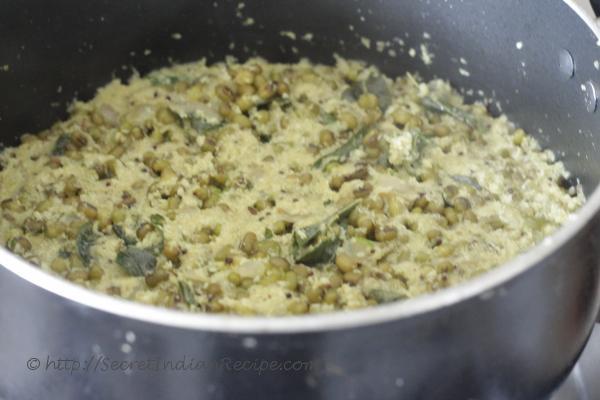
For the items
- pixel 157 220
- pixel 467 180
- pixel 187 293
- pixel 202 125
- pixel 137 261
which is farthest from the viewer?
pixel 202 125

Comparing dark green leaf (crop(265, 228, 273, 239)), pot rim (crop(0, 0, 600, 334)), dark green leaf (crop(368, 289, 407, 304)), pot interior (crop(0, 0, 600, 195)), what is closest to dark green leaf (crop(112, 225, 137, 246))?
dark green leaf (crop(265, 228, 273, 239))

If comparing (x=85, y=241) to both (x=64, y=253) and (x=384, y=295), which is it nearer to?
(x=64, y=253)

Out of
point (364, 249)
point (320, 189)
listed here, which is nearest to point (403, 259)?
point (364, 249)

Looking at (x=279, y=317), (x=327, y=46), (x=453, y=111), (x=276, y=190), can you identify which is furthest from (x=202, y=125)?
(x=279, y=317)

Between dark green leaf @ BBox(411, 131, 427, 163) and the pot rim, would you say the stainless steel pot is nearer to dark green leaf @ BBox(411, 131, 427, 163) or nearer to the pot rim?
the pot rim

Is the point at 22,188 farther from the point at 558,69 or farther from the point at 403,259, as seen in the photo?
the point at 558,69
